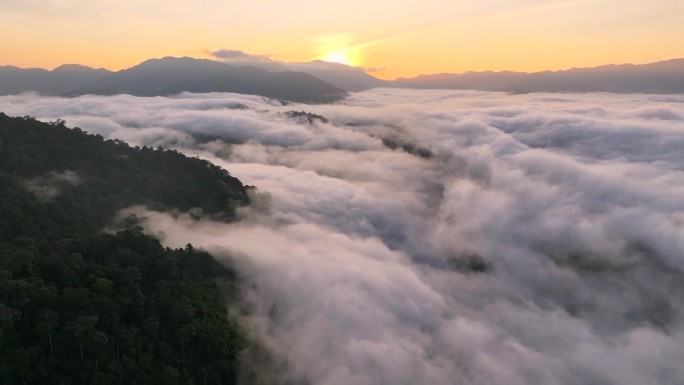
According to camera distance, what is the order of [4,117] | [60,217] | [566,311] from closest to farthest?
[60,217]
[4,117]
[566,311]

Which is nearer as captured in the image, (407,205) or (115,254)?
(115,254)

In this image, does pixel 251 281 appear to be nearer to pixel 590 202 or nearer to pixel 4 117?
pixel 4 117

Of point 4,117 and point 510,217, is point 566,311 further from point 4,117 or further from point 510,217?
point 4,117

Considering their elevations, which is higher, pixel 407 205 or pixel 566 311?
pixel 407 205

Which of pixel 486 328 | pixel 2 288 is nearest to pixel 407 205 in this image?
pixel 486 328

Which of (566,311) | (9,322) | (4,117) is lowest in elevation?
(566,311)

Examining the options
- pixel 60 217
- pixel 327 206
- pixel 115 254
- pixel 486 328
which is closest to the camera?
pixel 115 254
